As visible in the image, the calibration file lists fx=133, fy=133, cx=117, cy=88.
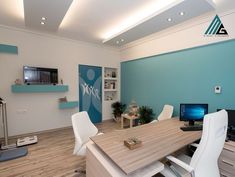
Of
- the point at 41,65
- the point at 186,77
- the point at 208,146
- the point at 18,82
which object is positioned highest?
the point at 41,65

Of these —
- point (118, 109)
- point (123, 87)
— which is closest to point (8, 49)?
point (123, 87)

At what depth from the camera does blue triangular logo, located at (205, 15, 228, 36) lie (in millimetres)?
2627

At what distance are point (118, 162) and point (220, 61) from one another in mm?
2766

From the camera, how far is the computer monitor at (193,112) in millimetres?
2490

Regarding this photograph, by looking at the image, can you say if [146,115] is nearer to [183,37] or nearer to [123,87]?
[123,87]

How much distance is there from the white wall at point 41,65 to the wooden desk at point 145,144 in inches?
113

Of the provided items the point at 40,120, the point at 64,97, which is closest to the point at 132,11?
the point at 64,97

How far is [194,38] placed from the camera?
304 cm

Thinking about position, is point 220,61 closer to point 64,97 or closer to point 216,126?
point 216,126

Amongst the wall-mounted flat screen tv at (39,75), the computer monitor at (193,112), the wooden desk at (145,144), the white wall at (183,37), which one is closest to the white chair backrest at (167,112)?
the computer monitor at (193,112)

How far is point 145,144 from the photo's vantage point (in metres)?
1.68

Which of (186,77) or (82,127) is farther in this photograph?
(186,77)

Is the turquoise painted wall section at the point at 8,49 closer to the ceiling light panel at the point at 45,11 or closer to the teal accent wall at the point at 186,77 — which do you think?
the ceiling light panel at the point at 45,11

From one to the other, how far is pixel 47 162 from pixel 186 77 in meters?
3.51
